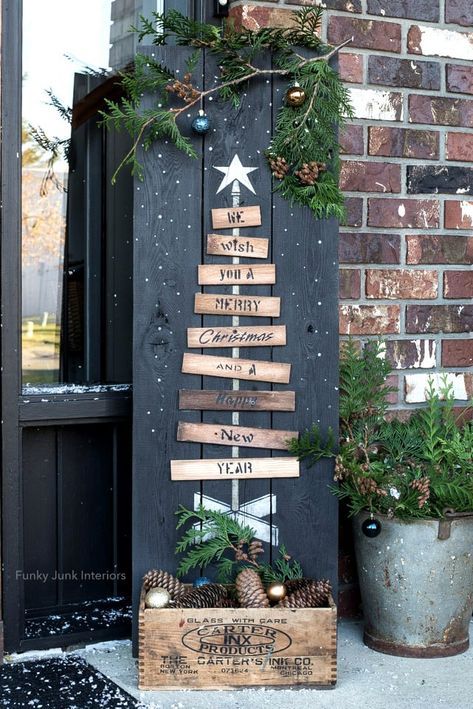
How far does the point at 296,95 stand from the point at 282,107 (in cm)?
8

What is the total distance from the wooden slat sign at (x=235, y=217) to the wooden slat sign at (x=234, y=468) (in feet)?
2.18

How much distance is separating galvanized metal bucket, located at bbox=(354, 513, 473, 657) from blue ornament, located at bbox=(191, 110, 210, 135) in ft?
3.85

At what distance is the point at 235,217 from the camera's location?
2766mm

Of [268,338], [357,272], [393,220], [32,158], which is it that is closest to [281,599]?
[268,338]

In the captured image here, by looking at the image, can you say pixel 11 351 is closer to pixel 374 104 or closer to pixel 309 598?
pixel 309 598

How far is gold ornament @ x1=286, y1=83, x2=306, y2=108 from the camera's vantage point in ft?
8.92

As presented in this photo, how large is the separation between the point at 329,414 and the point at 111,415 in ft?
2.13

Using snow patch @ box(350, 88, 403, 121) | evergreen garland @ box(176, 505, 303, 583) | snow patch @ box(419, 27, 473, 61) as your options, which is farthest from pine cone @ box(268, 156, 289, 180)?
evergreen garland @ box(176, 505, 303, 583)

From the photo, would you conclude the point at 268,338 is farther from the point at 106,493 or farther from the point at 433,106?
the point at 433,106

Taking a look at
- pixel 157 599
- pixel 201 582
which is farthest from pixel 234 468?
pixel 157 599

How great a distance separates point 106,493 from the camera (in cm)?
306

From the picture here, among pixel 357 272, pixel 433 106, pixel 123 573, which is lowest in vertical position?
pixel 123 573

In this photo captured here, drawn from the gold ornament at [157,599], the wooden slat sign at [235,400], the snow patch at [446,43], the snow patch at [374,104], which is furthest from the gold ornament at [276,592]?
the snow patch at [446,43]

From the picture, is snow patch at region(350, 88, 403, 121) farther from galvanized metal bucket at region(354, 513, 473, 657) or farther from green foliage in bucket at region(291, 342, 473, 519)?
galvanized metal bucket at region(354, 513, 473, 657)
